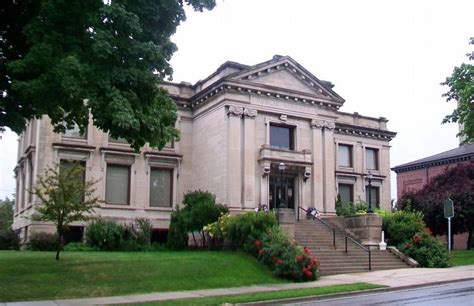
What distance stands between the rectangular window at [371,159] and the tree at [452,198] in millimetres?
5100

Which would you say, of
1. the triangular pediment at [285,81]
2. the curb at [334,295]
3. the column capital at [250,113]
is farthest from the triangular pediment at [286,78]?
the curb at [334,295]

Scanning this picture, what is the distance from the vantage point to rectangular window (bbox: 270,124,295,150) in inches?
1446

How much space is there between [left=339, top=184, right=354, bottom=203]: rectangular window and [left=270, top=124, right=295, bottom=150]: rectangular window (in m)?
9.75

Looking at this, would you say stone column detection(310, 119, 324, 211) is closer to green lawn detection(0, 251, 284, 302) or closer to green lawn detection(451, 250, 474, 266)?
green lawn detection(451, 250, 474, 266)

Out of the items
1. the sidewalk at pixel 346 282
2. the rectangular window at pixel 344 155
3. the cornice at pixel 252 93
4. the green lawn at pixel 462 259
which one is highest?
the cornice at pixel 252 93

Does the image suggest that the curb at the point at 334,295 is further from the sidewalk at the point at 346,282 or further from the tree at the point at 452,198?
the tree at the point at 452,198

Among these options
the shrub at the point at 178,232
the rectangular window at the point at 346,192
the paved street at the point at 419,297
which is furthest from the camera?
the rectangular window at the point at 346,192

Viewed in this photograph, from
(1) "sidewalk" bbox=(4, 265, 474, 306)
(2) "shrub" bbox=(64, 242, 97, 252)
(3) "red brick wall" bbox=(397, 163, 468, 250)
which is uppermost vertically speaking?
(3) "red brick wall" bbox=(397, 163, 468, 250)

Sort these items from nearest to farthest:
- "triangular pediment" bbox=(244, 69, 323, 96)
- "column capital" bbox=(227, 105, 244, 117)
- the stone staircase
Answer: the stone staircase → "column capital" bbox=(227, 105, 244, 117) → "triangular pediment" bbox=(244, 69, 323, 96)

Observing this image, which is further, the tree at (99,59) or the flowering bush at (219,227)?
the flowering bush at (219,227)

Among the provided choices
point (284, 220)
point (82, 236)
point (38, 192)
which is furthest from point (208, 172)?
point (38, 192)

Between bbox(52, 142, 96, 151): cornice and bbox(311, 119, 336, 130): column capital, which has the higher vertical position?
bbox(311, 119, 336, 130): column capital

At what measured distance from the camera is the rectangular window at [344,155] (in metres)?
45.7

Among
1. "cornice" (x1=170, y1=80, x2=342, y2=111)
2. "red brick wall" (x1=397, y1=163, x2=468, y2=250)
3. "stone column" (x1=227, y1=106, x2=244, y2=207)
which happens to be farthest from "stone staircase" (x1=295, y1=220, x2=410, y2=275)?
"red brick wall" (x1=397, y1=163, x2=468, y2=250)
